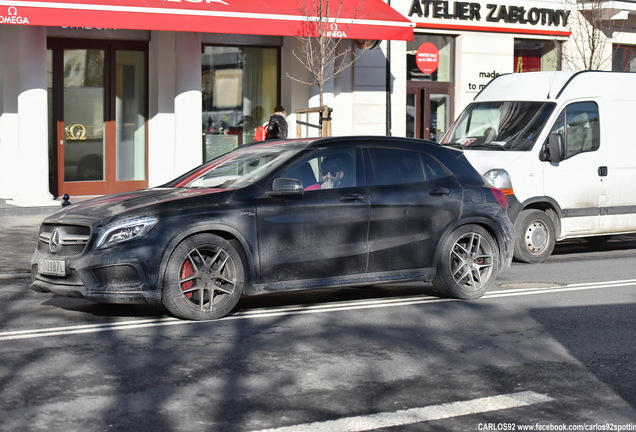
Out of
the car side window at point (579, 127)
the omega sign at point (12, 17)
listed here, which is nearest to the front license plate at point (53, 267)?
the car side window at point (579, 127)

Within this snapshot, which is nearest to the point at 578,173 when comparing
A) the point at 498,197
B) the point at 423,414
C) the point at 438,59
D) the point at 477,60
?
the point at 498,197

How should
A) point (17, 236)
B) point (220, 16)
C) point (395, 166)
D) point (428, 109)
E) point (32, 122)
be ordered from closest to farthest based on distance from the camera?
1. point (395, 166)
2. point (17, 236)
3. point (32, 122)
4. point (220, 16)
5. point (428, 109)

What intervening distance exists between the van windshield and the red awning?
6307mm

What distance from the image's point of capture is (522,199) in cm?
1351

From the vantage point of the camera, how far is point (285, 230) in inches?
353

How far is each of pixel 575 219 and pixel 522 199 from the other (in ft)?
3.29

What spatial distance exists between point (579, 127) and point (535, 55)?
13968 mm

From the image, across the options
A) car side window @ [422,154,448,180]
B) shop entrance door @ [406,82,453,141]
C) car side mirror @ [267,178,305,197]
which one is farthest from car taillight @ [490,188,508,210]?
shop entrance door @ [406,82,453,141]

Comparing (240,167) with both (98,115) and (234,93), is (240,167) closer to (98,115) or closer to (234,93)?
(98,115)

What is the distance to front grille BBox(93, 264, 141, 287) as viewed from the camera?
8320 mm

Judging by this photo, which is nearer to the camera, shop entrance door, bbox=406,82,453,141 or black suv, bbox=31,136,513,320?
black suv, bbox=31,136,513,320

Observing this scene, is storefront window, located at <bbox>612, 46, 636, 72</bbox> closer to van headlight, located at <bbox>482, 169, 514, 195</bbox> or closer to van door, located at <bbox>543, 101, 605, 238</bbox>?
van door, located at <bbox>543, 101, 605, 238</bbox>

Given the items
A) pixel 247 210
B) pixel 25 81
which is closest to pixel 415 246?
pixel 247 210

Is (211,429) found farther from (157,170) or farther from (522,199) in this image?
(157,170)
